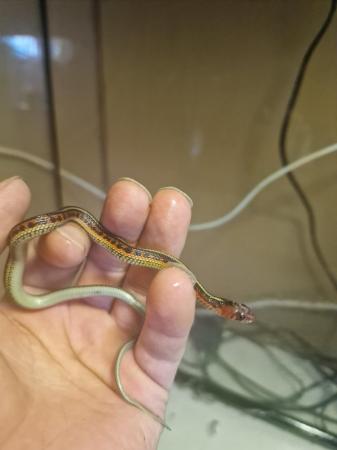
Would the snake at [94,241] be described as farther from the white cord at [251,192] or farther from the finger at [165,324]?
the white cord at [251,192]

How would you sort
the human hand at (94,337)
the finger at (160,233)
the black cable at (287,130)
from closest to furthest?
the human hand at (94,337), the finger at (160,233), the black cable at (287,130)

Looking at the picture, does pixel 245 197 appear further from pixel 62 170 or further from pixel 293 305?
pixel 62 170

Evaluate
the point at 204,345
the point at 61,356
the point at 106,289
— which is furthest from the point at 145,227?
the point at 204,345

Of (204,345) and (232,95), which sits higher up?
(232,95)

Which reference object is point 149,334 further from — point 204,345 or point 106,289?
point 204,345

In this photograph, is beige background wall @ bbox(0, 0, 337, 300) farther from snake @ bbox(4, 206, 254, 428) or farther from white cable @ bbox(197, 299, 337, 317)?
snake @ bbox(4, 206, 254, 428)

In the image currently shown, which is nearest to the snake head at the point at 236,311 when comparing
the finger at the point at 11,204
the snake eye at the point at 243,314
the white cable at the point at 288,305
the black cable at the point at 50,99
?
the snake eye at the point at 243,314

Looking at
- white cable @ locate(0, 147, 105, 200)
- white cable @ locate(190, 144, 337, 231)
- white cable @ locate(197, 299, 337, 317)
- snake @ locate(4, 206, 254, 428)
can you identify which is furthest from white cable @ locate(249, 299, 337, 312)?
white cable @ locate(0, 147, 105, 200)
